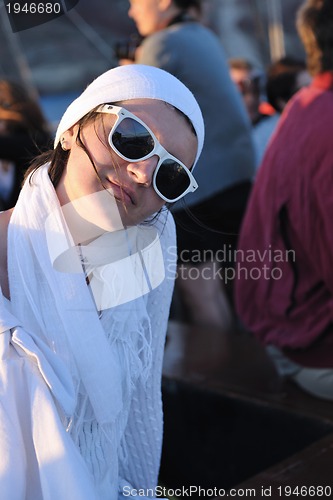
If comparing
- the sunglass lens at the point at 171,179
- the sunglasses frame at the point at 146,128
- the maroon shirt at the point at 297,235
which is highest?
the sunglasses frame at the point at 146,128

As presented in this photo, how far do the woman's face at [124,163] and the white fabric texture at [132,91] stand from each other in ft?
0.05

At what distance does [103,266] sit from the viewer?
168cm

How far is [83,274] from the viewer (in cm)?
160

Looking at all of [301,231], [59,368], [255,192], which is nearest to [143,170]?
[59,368]

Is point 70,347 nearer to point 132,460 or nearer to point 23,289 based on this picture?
point 23,289

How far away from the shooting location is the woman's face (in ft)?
5.10

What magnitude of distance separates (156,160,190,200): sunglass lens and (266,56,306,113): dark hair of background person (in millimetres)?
Answer: 3161

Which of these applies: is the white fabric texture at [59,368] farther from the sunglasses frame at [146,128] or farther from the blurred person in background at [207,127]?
the blurred person in background at [207,127]

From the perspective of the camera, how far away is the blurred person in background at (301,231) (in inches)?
113

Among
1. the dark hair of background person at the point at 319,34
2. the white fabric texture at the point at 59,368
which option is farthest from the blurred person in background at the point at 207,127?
the white fabric texture at the point at 59,368

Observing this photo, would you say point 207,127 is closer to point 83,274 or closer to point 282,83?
point 282,83

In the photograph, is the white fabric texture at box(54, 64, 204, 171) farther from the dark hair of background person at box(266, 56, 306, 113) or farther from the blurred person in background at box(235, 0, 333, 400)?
the dark hair of background person at box(266, 56, 306, 113)

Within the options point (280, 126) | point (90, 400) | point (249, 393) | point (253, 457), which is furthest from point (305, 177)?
point (90, 400)

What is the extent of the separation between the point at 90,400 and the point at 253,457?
1.45 m
